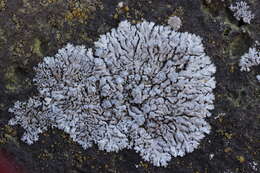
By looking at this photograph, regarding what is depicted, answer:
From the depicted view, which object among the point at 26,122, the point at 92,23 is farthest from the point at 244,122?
the point at 26,122

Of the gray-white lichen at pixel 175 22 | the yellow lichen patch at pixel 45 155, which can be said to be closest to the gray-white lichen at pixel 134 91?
the gray-white lichen at pixel 175 22

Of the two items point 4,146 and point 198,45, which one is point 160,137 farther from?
point 4,146

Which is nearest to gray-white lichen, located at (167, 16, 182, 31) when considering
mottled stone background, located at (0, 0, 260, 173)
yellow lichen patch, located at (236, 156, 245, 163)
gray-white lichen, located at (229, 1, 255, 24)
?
mottled stone background, located at (0, 0, 260, 173)

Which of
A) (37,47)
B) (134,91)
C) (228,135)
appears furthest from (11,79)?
(228,135)

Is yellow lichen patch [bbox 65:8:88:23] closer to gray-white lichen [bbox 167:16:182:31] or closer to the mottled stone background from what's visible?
the mottled stone background

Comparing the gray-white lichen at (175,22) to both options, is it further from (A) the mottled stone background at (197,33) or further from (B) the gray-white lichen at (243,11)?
(B) the gray-white lichen at (243,11)
